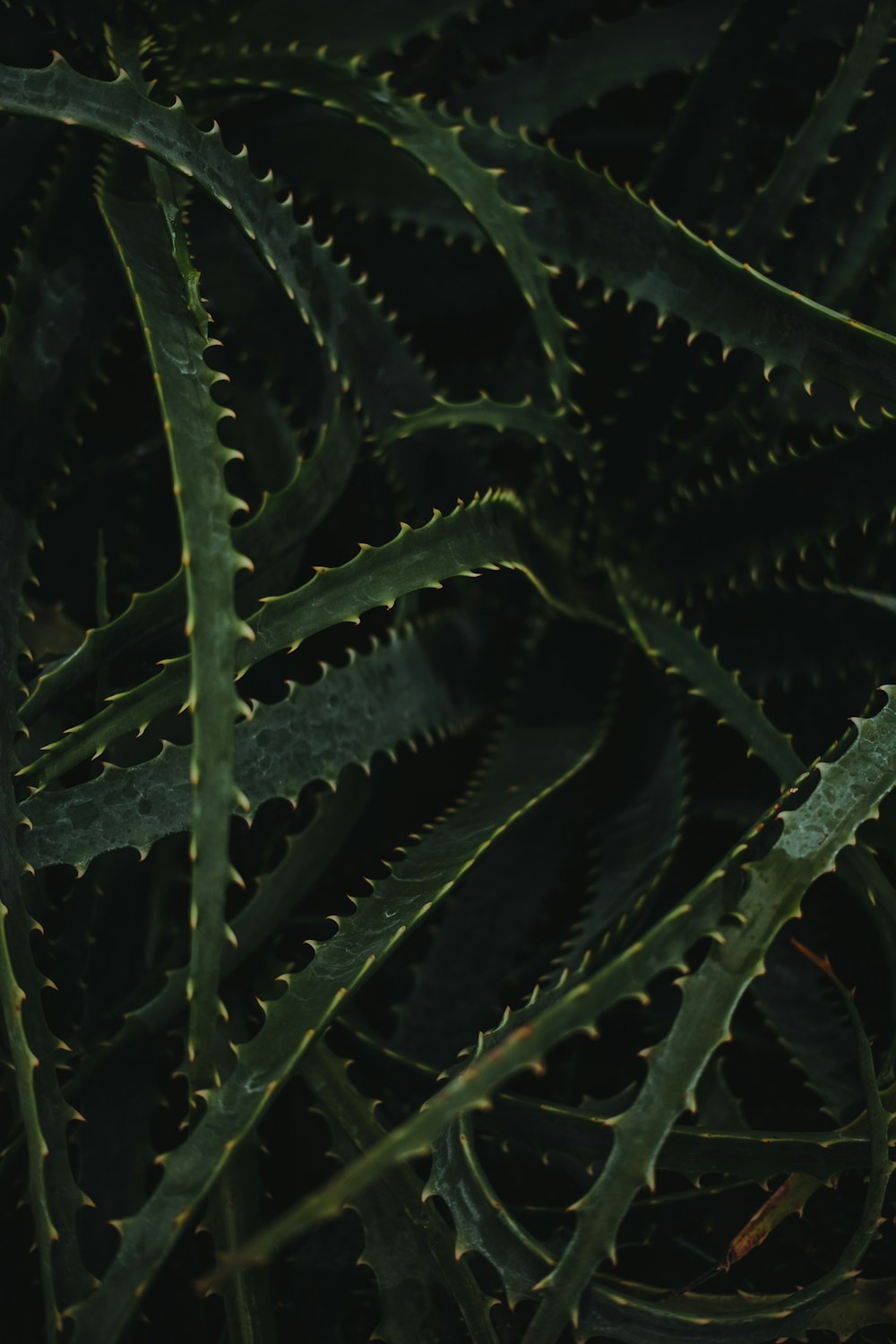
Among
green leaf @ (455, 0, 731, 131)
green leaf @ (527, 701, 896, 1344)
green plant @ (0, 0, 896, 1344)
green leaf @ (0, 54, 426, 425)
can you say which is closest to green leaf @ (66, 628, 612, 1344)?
green plant @ (0, 0, 896, 1344)

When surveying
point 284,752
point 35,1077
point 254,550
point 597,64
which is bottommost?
Result: point 35,1077

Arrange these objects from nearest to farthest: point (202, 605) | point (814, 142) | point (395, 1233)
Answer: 1. point (202, 605)
2. point (395, 1233)
3. point (814, 142)

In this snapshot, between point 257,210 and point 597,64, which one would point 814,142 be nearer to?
point 597,64

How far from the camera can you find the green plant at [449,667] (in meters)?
0.48

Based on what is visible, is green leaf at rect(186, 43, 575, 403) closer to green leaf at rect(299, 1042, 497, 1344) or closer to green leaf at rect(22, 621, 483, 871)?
green leaf at rect(22, 621, 483, 871)

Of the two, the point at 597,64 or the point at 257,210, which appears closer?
the point at 257,210

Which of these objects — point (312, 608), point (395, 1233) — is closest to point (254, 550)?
point (312, 608)

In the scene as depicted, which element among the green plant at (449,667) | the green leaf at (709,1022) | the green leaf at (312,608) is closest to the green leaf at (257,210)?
the green plant at (449,667)

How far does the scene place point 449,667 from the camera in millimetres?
738

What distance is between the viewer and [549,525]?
73cm

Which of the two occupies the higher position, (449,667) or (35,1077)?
(449,667)

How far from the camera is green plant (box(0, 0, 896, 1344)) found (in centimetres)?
48

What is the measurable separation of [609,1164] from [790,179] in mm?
580

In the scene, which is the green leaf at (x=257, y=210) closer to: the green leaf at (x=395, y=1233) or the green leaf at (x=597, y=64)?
the green leaf at (x=597, y=64)
